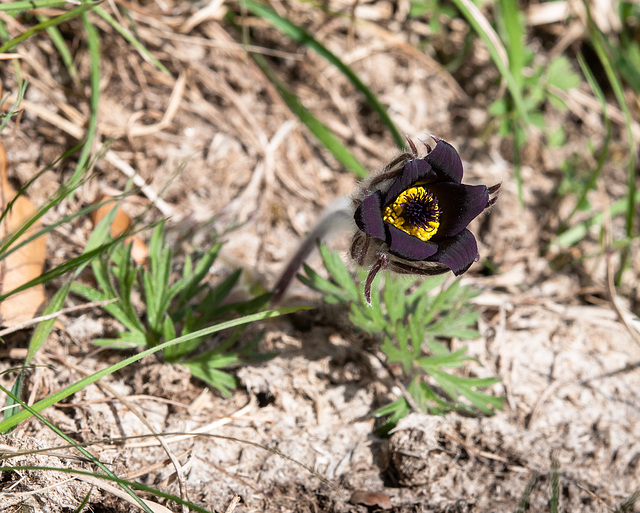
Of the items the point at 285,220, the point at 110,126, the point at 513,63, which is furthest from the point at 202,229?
the point at 513,63

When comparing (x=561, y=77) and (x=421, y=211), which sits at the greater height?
(x=561, y=77)

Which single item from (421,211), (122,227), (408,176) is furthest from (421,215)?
(122,227)

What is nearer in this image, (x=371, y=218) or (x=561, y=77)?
(x=371, y=218)

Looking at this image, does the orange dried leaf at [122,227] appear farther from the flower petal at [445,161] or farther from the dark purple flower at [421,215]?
the flower petal at [445,161]

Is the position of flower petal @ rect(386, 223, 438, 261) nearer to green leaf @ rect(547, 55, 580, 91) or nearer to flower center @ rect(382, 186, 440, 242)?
flower center @ rect(382, 186, 440, 242)

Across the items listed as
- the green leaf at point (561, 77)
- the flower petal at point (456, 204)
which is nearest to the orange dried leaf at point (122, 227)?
the flower petal at point (456, 204)

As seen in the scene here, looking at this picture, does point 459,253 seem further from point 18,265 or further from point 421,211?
point 18,265

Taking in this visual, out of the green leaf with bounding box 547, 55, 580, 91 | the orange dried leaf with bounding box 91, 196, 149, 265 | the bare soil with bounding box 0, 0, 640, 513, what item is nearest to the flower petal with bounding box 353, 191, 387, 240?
the bare soil with bounding box 0, 0, 640, 513
